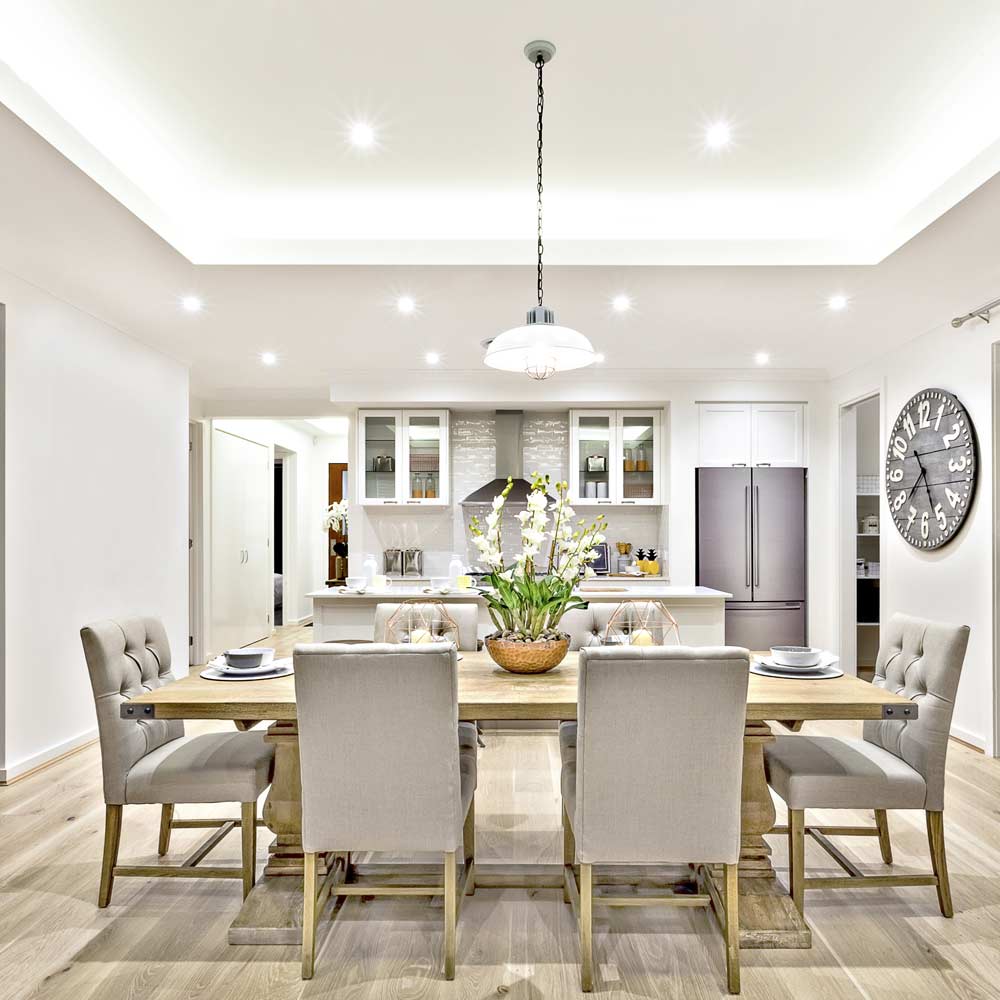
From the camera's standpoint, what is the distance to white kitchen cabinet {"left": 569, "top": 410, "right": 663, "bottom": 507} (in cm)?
622

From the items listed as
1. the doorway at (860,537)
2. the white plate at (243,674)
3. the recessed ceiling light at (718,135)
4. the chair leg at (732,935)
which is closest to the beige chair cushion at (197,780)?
the white plate at (243,674)

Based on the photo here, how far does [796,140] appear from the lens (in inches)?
115

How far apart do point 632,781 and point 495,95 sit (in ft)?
7.45

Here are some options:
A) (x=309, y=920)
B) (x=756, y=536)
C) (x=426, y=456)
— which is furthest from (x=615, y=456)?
(x=309, y=920)

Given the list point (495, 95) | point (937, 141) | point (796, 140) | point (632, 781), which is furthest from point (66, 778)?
point (937, 141)

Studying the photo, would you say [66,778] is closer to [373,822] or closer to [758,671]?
[373,822]

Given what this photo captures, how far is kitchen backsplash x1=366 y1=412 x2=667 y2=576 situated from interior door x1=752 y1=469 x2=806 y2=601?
89cm

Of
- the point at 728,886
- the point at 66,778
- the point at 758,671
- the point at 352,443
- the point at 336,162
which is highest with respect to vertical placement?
the point at 336,162

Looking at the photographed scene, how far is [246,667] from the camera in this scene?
2443mm

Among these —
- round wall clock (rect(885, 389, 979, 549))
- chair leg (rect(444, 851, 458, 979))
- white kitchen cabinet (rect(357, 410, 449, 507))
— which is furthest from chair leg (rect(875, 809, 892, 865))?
white kitchen cabinet (rect(357, 410, 449, 507))

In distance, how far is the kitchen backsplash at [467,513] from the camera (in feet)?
21.2

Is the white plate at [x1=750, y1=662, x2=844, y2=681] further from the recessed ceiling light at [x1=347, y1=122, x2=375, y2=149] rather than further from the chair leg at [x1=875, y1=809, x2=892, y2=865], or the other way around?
the recessed ceiling light at [x1=347, y1=122, x2=375, y2=149]

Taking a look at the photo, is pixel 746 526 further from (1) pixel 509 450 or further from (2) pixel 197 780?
(2) pixel 197 780

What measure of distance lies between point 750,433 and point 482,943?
15.7 ft
